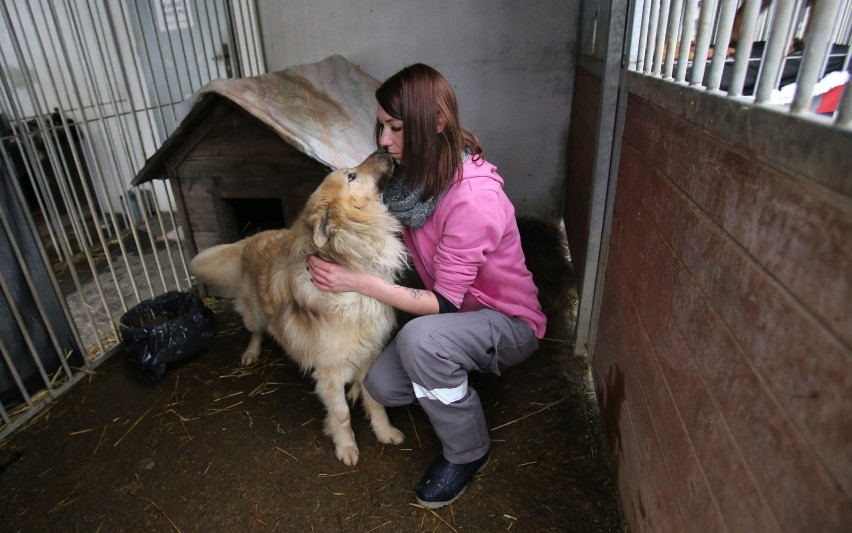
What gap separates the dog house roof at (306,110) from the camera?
294 centimetres

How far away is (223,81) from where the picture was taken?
10.3 feet

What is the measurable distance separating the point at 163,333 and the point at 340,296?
1.52 m

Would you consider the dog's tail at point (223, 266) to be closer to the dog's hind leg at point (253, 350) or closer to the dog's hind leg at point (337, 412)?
the dog's hind leg at point (253, 350)

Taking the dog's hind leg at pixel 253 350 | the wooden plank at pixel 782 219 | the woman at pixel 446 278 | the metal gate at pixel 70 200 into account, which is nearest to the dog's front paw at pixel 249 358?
the dog's hind leg at pixel 253 350

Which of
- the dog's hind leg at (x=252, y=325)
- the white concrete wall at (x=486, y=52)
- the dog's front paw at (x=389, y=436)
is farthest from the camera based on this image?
the white concrete wall at (x=486, y=52)

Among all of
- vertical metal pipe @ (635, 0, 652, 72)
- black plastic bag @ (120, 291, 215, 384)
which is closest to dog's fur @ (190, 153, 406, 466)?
black plastic bag @ (120, 291, 215, 384)

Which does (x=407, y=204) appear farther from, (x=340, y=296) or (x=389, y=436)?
(x=389, y=436)

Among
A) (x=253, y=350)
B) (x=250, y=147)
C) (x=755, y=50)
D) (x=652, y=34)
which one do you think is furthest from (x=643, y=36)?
(x=253, y=350)

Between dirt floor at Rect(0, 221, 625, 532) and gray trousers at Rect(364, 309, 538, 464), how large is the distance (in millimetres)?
291

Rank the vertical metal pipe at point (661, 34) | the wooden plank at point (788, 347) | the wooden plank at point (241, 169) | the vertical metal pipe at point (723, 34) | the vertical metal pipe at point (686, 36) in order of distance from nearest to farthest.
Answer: the wooden plank at point (788, 347)
the vertical metal pipe at point (723, 34)
the vertical metal pipe at point (686, 36)
the vertical metal pipe at point (661, 34)
the wooden plank at point (241, 169)

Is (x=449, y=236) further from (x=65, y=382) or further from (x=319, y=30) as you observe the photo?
(x=319, y=30)

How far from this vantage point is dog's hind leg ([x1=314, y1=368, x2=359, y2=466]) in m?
2.29

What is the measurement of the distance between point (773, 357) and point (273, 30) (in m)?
5.21

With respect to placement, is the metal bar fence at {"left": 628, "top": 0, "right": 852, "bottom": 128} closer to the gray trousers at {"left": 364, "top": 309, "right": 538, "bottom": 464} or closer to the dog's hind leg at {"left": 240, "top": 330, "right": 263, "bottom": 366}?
the gray trousers at {"left": 364, "top": 309, "right": 538, "bottom": 464}
